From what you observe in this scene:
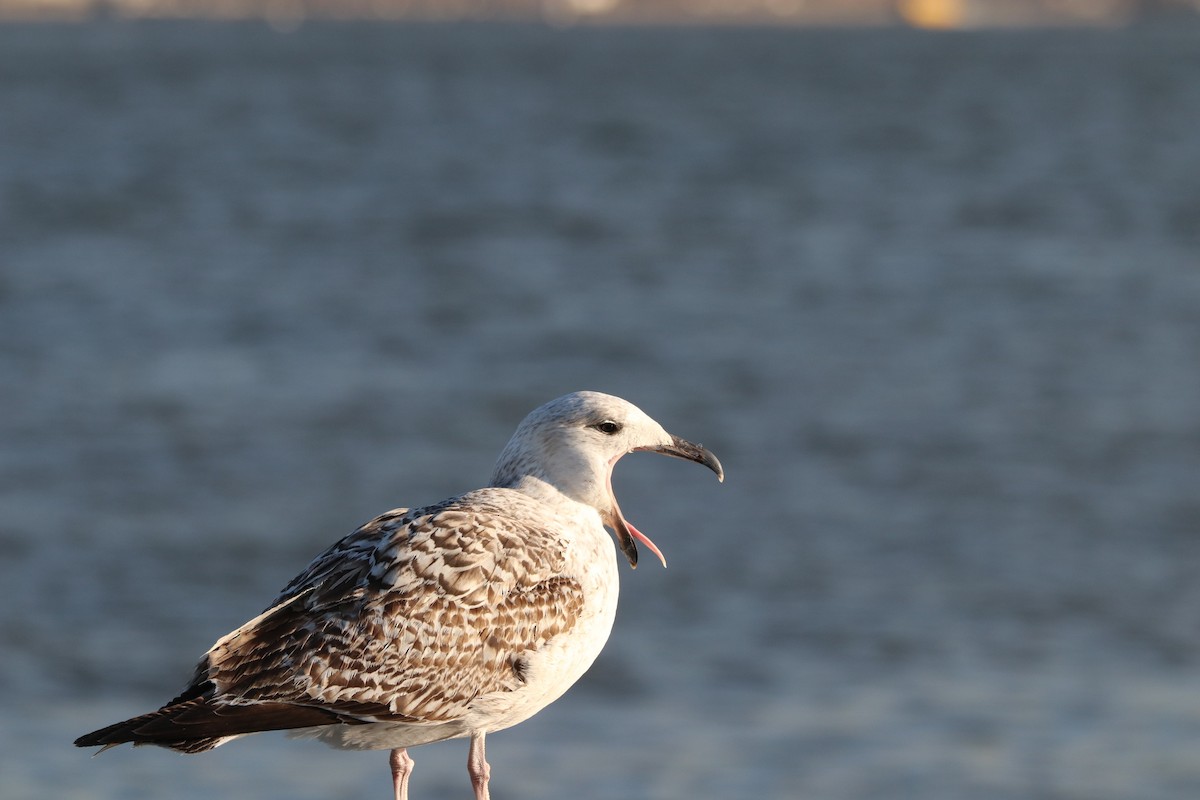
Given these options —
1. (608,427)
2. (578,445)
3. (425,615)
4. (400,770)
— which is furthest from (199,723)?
(608,427)

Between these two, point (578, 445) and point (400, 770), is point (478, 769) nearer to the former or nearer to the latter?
point (400, 770)

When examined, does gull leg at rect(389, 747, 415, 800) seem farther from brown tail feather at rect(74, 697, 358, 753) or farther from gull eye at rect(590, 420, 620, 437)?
gull eye at rect(590, 420, 620, 437)

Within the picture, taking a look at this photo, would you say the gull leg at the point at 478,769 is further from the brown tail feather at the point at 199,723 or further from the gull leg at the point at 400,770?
the brown tail feather at the point at 199,723

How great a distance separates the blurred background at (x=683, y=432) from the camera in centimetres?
1553

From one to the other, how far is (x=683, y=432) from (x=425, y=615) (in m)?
18.8

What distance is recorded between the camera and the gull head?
6.22m

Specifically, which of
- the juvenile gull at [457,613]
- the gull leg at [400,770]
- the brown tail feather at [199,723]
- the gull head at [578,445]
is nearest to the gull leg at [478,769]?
the juvenile gull at [457,613]

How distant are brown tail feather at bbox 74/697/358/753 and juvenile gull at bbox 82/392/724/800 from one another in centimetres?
1

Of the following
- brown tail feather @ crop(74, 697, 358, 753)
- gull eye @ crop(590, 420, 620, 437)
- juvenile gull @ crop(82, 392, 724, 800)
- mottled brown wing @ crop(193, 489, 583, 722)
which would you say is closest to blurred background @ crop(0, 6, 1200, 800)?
juvenile gull @ crop(82, 392, 724, 800)

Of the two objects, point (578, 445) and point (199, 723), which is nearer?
point (199, 723)

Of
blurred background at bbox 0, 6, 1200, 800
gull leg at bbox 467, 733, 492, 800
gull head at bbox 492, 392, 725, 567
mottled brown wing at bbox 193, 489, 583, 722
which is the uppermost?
blurred background at bbox 0, 6, 1200, 800

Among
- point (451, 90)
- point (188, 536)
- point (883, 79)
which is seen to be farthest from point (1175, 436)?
point (883, 79)

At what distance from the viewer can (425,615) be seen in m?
6.09

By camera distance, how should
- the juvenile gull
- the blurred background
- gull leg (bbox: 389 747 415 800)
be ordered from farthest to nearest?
1. the blurred background
2. gull leg (bbox: 389 747 415 800)
3. the juvenile gull
